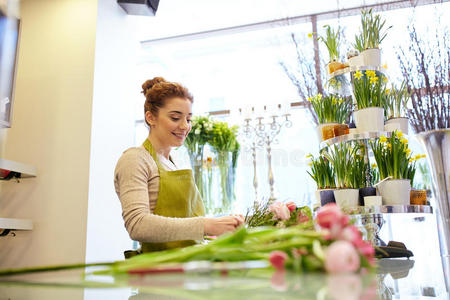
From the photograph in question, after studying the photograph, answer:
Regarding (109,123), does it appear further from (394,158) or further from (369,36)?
(394,158)

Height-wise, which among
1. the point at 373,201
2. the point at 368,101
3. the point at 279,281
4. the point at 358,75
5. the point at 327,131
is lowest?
the point at 279,281

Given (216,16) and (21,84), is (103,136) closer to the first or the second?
(21,84)

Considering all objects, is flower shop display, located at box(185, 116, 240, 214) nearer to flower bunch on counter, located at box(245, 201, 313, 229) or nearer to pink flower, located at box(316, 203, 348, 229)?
flower bunch on counter, located at box(245, 201, 313, 229)

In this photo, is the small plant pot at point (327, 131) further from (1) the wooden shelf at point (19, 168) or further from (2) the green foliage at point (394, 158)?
(1) the wooden shelf at point (19, 168)

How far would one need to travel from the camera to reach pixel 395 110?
2.12 m

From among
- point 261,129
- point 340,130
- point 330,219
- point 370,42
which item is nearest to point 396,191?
point 340,130

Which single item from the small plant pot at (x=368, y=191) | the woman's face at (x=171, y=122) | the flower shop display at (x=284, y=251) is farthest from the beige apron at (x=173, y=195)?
the flower shop display at (x=284, y=251)

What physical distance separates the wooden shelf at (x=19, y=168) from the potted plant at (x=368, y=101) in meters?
2.00

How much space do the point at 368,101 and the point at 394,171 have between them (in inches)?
14.5

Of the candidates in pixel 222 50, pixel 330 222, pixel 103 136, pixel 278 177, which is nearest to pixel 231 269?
pixel 330 222

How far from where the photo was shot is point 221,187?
3537mm

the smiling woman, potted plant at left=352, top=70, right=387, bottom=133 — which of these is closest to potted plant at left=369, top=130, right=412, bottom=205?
potted plant at left=352, top=70, right=387, bottom=133

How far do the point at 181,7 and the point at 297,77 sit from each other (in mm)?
1326

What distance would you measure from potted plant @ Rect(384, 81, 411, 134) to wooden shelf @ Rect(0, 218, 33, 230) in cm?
224
